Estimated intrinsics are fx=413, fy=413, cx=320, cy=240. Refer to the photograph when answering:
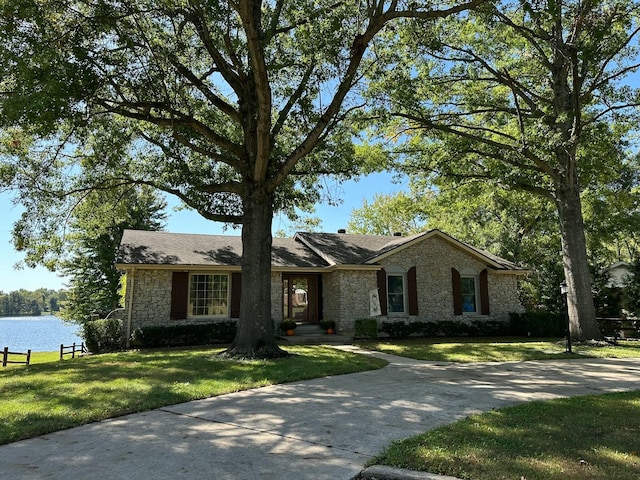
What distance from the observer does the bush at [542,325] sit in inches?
730

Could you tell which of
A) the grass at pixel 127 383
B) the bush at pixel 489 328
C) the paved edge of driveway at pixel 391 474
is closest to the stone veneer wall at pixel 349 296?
the bush at pixel 489 328

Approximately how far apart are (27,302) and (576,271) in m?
98.2

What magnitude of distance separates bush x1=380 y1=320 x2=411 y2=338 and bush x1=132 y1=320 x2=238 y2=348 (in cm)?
608

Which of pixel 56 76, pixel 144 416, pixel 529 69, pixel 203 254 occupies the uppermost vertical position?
pixel 529 69

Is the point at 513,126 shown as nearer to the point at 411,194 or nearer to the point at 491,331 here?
the point at 411,194

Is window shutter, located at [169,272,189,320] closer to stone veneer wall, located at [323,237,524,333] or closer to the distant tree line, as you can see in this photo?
stone veneer wall, located at [323,237,524,333]

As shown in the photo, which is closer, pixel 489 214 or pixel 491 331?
pixel 491 331

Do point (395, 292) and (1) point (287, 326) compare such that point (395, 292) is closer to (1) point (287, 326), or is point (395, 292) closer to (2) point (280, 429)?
(1) point (287, 326)

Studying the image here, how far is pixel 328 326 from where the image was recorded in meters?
16.9

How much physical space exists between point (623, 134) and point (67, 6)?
18.0 m

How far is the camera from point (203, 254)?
16.6 metres

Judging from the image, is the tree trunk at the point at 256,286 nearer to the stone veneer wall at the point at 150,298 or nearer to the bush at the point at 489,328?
the stone veneer wall at the point at 150,298

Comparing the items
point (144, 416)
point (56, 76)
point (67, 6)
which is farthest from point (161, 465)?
point (67, 6)

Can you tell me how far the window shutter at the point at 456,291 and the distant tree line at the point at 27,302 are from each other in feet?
261
